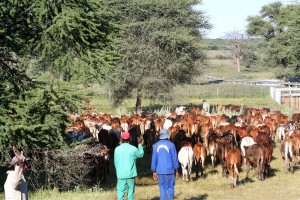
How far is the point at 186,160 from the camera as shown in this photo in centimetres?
1730

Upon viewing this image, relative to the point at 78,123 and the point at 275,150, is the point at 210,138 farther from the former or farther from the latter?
the point at 78,123

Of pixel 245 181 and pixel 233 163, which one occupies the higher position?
pixel 233 163

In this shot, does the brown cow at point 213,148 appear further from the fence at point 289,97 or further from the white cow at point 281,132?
the fence at point 289,97

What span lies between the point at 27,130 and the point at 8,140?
1.79 feet

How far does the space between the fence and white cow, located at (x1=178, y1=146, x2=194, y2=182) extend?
2735 centimetres

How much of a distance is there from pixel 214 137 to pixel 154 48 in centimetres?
1855

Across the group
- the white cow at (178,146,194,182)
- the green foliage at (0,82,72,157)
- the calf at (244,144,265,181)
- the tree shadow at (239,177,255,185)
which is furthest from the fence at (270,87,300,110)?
the green foliage at (0,82,72,157)

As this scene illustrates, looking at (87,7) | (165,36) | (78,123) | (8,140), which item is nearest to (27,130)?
(8,140)

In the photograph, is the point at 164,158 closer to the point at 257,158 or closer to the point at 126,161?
the point at 126,161

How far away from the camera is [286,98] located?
45094 millimetres

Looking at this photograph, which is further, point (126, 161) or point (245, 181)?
point (245, 181)

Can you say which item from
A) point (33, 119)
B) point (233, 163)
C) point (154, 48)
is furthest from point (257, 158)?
point (154, 48)

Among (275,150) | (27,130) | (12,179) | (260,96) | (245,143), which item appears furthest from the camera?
(260,96)

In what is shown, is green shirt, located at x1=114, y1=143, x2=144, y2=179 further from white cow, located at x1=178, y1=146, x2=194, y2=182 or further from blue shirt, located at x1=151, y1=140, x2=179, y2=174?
white cow, located at x1=178, y1=146, x2=194, y2=182
